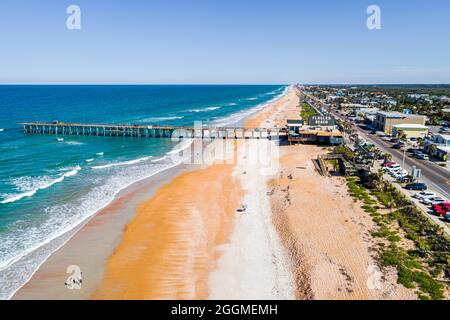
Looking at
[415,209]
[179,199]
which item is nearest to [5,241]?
[179,199]

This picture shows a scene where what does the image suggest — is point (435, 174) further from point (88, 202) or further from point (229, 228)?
point (88, 202)

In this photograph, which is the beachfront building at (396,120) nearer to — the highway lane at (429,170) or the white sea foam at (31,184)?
the highway lane at (429,170)

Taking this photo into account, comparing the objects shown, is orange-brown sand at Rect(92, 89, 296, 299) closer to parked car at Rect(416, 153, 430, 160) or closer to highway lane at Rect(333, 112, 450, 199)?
highway lane at Rect(333, 112, 450, 199)

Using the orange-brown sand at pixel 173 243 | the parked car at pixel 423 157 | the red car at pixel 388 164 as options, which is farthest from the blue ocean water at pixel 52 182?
the parked car at pixel 423 157

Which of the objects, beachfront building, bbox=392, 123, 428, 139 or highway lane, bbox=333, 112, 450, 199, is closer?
highway lane, bbox=333, 112, 450, 199

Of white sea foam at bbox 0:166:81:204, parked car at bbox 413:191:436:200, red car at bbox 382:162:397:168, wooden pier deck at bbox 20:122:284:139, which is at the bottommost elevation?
white sea foam at bbox 0:166:81:204

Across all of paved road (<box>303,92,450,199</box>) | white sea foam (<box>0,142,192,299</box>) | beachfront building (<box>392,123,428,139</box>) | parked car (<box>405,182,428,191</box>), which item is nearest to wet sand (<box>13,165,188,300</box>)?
white sea foam (<box>0,142,192,299</box>)

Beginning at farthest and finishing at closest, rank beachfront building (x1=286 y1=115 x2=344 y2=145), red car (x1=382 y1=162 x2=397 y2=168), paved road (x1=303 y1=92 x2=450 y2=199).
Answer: beachfront building (x1=286 y1=115 x2=344 y2=145) → red car (x1=382 y1=162 x2=397 y2=168) → paved road (x1=303 y1=92 x2=450 y2=199)
